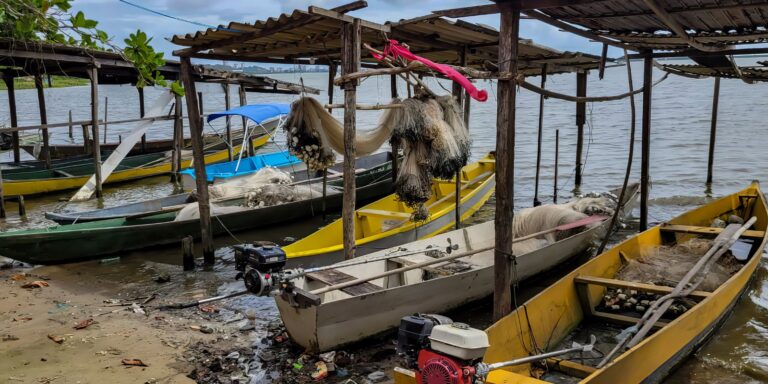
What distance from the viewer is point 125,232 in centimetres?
935

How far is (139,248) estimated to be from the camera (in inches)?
382

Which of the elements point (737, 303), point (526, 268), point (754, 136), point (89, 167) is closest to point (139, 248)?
point (526, 268)

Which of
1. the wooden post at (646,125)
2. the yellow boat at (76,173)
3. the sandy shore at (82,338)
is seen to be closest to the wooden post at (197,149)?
the sandy shore at (82,338)

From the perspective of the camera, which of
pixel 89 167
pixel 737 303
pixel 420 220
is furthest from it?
pixel 89 167

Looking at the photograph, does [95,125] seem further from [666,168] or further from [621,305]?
[666,168]

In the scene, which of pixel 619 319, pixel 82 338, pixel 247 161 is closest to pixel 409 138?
pixel 619 319

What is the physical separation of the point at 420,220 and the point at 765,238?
4.65m

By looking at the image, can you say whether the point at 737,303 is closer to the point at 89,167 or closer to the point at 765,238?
the point at 765,238

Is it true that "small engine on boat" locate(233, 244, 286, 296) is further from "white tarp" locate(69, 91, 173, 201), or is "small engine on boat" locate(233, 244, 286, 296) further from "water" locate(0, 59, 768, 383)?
"white tarp" locate(69, 91, 173, 201)

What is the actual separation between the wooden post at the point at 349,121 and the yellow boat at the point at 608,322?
2679 millimetres

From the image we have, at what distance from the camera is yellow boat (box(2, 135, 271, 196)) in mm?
14062

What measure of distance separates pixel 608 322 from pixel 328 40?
17.4ft

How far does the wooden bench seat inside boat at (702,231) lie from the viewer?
7.67m

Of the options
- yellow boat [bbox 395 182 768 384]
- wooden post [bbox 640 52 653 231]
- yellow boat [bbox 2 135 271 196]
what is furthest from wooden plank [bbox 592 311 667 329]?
yellow boat [bbox 2 135 271 196]
